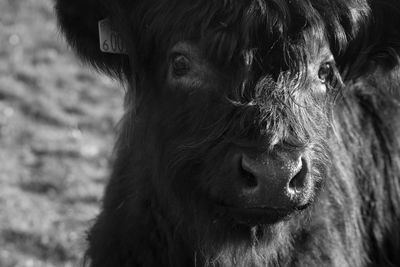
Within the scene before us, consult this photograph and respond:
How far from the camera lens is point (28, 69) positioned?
898 cm

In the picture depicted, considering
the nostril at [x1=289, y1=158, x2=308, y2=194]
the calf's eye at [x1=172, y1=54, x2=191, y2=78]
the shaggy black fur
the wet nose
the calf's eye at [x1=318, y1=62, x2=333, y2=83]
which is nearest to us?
the wet nose

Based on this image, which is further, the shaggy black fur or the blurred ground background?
the blurred ground background

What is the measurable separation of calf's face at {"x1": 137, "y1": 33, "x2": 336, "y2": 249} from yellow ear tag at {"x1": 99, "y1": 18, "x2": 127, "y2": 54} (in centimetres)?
19

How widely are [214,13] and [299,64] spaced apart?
47 centimetres

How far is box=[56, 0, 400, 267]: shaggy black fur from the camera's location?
12.4ft

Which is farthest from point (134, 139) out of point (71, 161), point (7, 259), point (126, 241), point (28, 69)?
point (28, 69)

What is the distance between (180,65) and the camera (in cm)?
402

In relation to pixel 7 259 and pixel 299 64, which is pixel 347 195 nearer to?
pixel 299 64

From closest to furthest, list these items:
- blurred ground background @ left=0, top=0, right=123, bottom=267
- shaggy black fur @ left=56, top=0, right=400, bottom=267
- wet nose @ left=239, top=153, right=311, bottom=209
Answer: wet nose @ left=239, top=153, right=311, bottom=209 → shaggy black fur @ left=56, top=0, right=400, bottom=267 → blurred ground background @ left=0, top=0, right=123, bottom=267

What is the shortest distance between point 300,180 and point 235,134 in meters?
0.34

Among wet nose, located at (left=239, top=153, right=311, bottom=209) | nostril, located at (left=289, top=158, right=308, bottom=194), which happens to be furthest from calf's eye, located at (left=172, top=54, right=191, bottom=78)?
nostril, located at (left=289, top=158, right=308, bottom=194)

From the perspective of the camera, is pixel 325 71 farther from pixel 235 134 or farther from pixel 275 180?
pixel 275 180

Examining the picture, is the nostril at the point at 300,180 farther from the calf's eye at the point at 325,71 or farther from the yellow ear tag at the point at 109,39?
the yellow ear tag at the point at 109,39

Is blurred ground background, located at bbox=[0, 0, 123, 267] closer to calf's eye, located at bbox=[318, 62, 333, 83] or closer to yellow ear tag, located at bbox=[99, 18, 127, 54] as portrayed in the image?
yellow ear tag, located at bbox=[99, 18, 127, 54]
